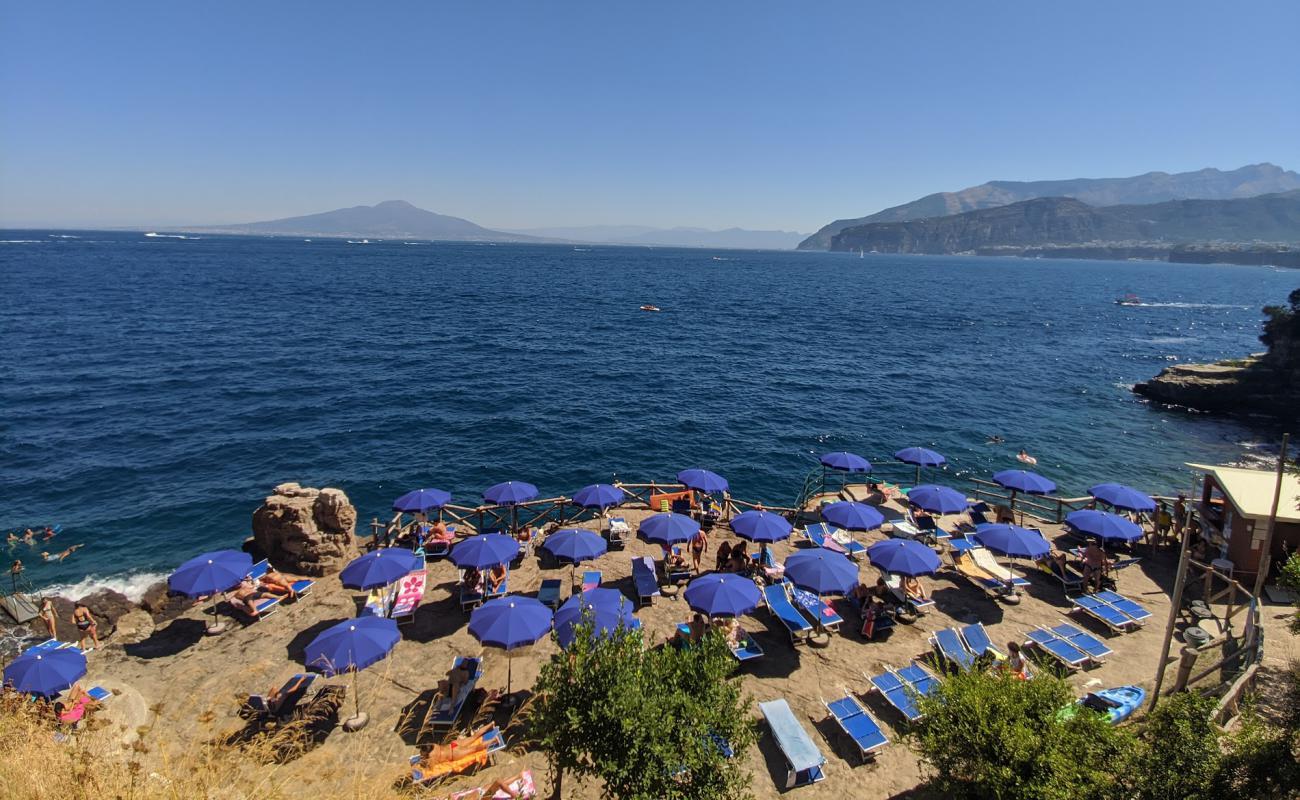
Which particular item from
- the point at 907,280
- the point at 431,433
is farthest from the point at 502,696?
the point at 907,280

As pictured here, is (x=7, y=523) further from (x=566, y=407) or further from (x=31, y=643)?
(x=566, y=407)

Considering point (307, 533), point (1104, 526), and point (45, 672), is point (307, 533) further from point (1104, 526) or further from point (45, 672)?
point (1104, 526)

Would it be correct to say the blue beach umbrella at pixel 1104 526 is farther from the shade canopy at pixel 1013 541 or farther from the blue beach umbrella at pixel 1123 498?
the shade canopy at pixel 1013 541

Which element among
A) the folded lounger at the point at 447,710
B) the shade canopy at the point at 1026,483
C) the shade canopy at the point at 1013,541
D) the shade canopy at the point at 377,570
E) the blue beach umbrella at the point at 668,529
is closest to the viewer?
the folded lounger at the point at 447,710

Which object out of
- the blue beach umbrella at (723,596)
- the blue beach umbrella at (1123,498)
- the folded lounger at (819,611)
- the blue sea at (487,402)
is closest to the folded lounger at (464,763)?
the blue beach umbrella at (723,596)

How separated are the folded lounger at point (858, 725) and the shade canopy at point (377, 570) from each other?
1141cm

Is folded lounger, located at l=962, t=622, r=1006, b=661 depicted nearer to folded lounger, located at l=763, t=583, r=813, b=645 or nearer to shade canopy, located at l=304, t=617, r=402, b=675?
folded lounger, located at l=763, t=583, r=813, b=645

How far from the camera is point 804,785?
1106cm

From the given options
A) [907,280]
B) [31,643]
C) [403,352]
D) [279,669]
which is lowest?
[31,643]

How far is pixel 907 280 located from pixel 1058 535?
171345 mm

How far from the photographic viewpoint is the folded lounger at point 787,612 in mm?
15258

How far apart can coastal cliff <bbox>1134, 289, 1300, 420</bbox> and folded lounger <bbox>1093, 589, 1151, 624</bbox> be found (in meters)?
41.0

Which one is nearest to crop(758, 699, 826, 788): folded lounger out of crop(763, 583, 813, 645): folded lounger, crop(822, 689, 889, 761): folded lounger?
crop(822, 689, 889, 761): folded lounger

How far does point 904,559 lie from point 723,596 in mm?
5663
